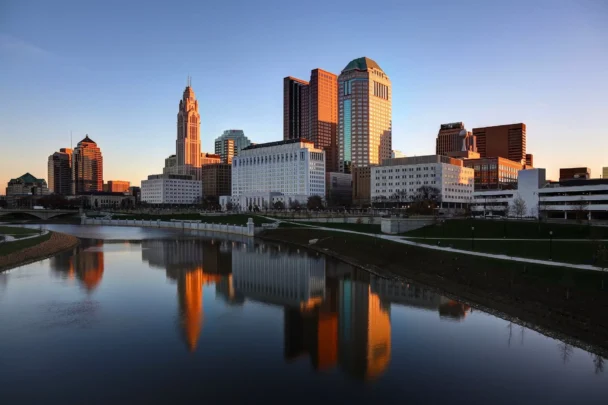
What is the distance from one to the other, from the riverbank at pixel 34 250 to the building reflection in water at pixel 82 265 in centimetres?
171

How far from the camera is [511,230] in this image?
57906mm

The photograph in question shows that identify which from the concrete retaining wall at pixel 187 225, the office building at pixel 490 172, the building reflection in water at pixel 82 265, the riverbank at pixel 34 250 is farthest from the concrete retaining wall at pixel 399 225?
the office building at pixel 490 172

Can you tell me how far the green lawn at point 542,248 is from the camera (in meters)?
36.1

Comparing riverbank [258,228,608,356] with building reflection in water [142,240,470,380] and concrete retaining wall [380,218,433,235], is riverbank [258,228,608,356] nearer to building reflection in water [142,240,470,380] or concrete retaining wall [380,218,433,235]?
building reflection in water [142,240,470,380]

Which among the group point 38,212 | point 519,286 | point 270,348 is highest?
point 38,212

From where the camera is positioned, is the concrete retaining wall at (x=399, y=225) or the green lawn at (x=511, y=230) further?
the concrete retaining wall at (x=399, y=225)

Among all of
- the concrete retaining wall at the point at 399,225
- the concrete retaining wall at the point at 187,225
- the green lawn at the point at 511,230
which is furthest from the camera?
the concrete retaining wall at the point at 187,225

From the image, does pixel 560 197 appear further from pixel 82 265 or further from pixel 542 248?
pixel 82 265

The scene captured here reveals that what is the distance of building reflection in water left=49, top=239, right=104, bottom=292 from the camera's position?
1727 inches

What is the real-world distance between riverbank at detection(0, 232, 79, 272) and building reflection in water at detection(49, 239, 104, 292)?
1712 mm

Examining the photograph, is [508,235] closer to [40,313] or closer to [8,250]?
[40,313]

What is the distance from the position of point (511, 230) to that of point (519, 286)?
29610 mm

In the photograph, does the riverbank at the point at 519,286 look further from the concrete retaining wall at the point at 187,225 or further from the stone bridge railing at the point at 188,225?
the concrete retaining wall at the point at 187,225

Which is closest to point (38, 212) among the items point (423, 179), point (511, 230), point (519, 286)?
point (423, 179)
